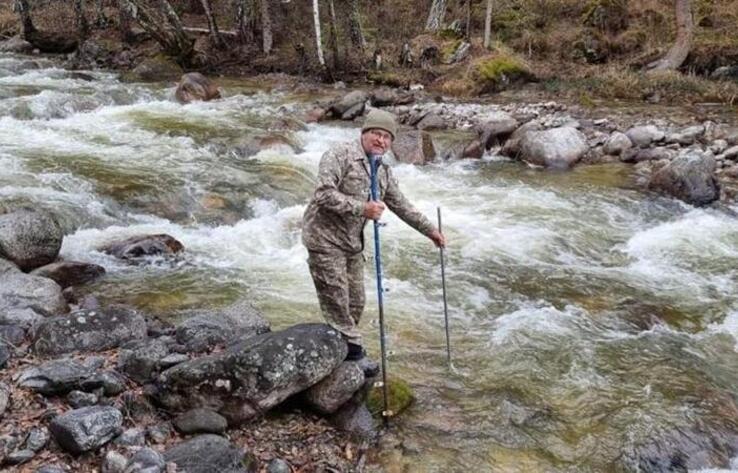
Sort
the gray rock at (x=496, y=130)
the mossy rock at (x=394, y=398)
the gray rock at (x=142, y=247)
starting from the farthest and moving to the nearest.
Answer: the gray rock at (x=496, y=130) < the gray rock at (x=142, y=247) < the mossy rock at (x=394, y=398)

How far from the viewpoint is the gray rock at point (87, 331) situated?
20.0ft

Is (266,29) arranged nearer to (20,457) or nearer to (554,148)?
(554,148)

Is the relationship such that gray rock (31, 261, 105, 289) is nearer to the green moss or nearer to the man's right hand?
the man's right hand

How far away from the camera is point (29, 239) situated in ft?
30.3

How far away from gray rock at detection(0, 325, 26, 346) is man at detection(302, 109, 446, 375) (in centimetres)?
295

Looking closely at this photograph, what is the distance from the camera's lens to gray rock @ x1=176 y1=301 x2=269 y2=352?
6.43 metres

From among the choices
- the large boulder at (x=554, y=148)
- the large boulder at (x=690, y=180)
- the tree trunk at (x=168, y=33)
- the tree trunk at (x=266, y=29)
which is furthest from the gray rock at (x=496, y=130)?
the tree trunk at (x=168, y=33)

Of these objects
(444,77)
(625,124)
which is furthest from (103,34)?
(625,124)

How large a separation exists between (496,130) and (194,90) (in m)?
10.6

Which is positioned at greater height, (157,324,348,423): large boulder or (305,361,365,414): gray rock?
(157,324,348,423): large boulder

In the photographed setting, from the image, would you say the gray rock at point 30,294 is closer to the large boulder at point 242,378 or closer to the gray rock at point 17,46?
the large boulder at point 242,378

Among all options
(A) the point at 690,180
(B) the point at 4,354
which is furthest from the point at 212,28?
(B) the point at 4,354

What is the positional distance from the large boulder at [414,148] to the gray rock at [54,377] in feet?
40.2

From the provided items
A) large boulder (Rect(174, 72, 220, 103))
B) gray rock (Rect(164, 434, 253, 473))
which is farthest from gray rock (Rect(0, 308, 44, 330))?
large boulder (Rect(174, 72, 220, 103))
